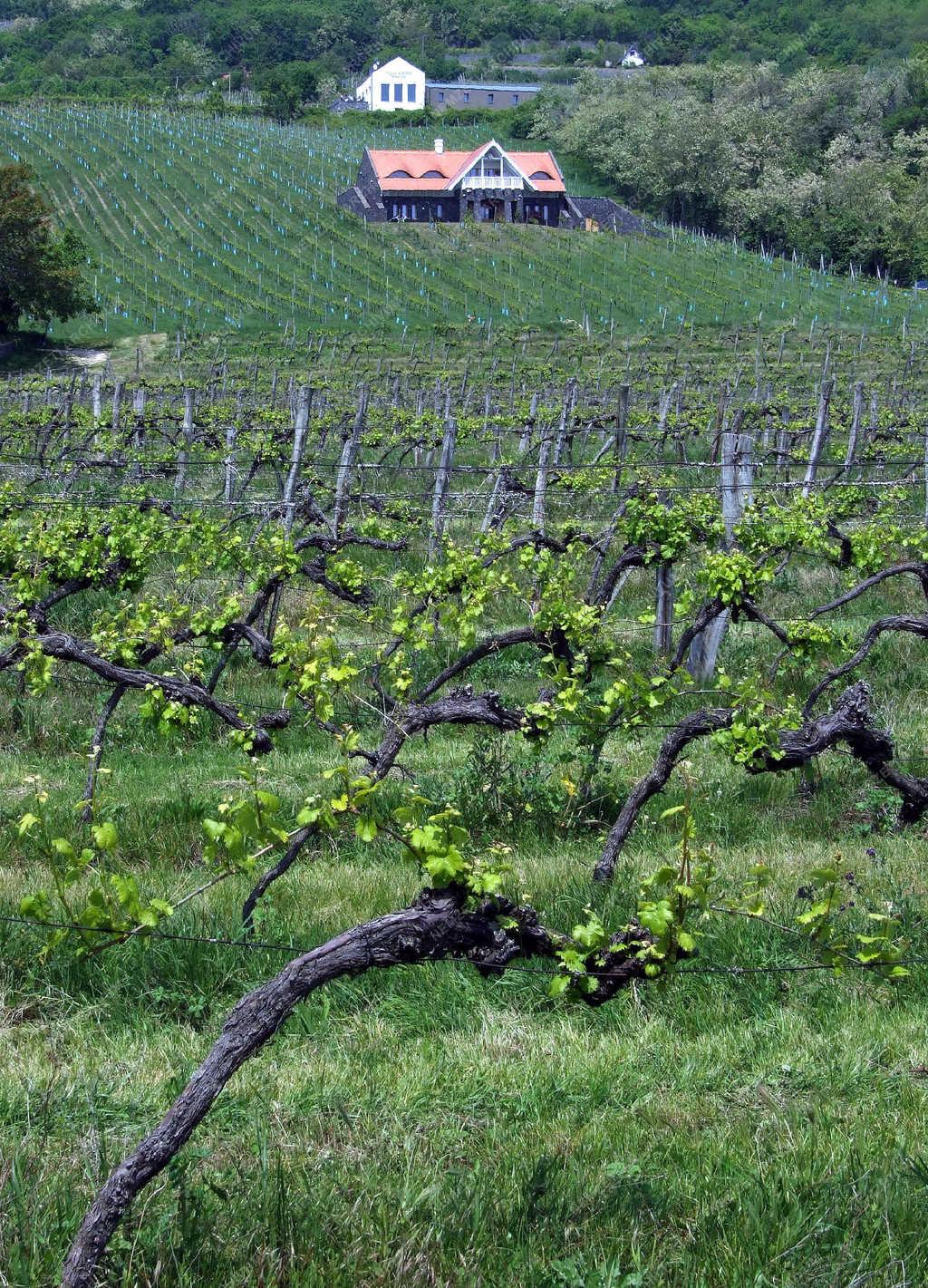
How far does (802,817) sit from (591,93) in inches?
4103


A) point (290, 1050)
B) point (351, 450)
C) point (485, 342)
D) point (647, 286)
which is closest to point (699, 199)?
point (647, 286)

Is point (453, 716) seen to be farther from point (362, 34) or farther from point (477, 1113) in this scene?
point (362, 34)

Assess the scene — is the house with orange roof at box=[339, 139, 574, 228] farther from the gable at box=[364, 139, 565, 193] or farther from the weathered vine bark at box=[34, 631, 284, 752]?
the weathered vine bark at box=[34, 631, 284, 752]

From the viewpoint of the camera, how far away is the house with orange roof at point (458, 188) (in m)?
76.6

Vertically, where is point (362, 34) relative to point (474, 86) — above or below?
above

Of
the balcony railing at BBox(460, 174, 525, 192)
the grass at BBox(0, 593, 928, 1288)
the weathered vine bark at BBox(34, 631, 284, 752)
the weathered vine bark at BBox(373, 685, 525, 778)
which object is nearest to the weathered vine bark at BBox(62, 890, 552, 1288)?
the grass at BBox(0, 593, 928, 1288)

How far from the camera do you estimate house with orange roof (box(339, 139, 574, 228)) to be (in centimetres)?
7662

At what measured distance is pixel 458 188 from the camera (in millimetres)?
77250

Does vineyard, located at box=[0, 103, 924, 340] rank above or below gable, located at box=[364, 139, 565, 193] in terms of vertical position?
below

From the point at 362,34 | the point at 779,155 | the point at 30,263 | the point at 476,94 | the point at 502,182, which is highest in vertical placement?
the point at 362,34

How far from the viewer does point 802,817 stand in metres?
8.39

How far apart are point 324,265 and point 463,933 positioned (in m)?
66.8

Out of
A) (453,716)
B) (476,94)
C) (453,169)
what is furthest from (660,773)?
(476,94)

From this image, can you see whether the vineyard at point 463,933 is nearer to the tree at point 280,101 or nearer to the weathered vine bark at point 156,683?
the weathered vine bark at point 156,683
